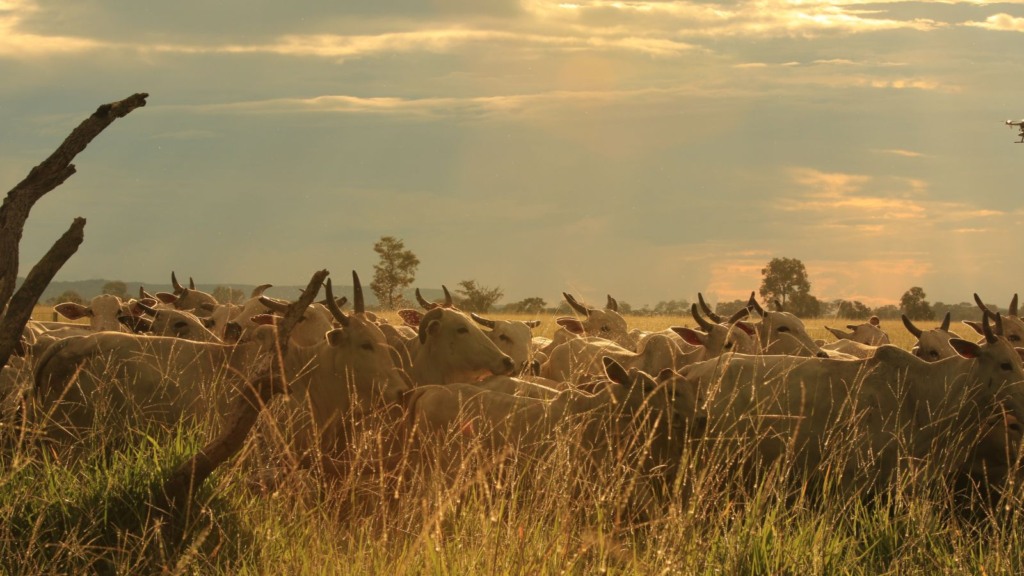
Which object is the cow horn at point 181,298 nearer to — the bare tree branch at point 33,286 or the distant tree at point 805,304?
the bare tree branch at point 33,286

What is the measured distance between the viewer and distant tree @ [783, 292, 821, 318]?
6004 cm

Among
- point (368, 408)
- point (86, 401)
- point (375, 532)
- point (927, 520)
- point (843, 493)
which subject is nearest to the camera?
point (375, 532)

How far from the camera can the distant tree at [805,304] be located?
60.0 m

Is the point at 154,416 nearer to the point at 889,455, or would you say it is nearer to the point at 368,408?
the point at 368,408

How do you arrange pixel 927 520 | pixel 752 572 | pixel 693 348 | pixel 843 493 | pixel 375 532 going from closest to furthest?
1. pixel 752 572
2. pixel 375 532
3. pixel 927 520
4. pixel 843 493
5. pixel 693 348

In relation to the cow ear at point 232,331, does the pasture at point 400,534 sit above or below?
below

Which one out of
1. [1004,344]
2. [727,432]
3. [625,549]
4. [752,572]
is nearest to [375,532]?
[625,549]

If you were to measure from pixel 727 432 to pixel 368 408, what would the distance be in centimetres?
293

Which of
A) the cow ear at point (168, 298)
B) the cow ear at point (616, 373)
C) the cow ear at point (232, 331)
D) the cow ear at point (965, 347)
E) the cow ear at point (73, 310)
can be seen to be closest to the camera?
the cow ear at point (616, 373)

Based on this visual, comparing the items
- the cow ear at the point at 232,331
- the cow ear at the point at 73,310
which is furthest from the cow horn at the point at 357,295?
the cow ear at the point at 73,310

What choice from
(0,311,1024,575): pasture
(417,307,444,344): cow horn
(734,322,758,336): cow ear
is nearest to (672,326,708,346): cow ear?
(734,322,758,336): cow ear

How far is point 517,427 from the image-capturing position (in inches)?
322

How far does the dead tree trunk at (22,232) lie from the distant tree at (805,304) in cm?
5608

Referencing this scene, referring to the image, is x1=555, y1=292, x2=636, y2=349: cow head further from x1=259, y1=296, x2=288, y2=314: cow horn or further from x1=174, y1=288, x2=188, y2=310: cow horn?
x1=174, y1=288, x2=188, y2=310: cow horn
